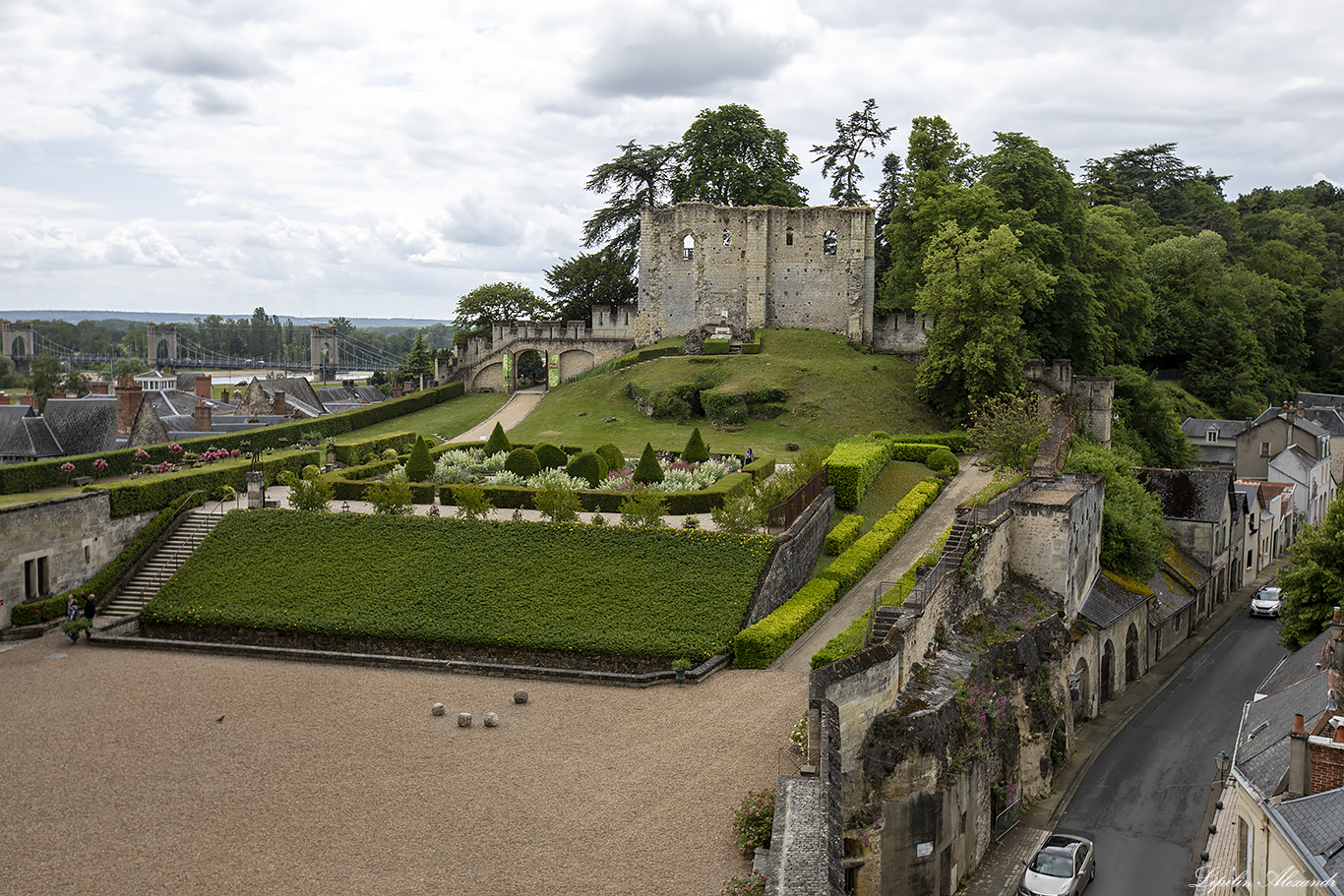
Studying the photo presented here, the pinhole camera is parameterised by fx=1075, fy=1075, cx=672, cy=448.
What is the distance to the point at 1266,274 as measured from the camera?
230 feet

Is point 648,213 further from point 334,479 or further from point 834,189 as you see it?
point 334,479

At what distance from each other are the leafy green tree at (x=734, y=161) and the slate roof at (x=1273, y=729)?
38.3 meters

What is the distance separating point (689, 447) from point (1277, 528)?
1081 inches

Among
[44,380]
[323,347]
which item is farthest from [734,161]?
[323,347]

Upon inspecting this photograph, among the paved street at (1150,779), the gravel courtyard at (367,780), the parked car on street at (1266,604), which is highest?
the gravel courtyard at (367,780)

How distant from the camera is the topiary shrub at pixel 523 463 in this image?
33188mm

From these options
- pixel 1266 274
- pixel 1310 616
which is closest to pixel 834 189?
pixel 1266 274

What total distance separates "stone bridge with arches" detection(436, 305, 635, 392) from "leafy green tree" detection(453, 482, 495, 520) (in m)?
24.1

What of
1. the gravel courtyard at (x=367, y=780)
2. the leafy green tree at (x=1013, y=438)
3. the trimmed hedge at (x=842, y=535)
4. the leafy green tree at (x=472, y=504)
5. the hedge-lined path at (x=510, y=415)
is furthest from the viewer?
the hedge-lined path at (x=510, y=415)

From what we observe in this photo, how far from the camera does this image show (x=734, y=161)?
54438 millimetres

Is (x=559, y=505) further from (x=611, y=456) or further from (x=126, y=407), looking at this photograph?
(x=126, y=407)

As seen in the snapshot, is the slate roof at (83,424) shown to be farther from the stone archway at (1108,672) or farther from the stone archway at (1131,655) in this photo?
the stone archway at (1131,655)

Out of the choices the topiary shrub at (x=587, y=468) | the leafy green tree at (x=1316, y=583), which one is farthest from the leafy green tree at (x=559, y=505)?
the leafy green tree at (x=1316, y=583)

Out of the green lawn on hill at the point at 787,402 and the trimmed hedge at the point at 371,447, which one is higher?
the green lawn on hill at the point at 787,402
